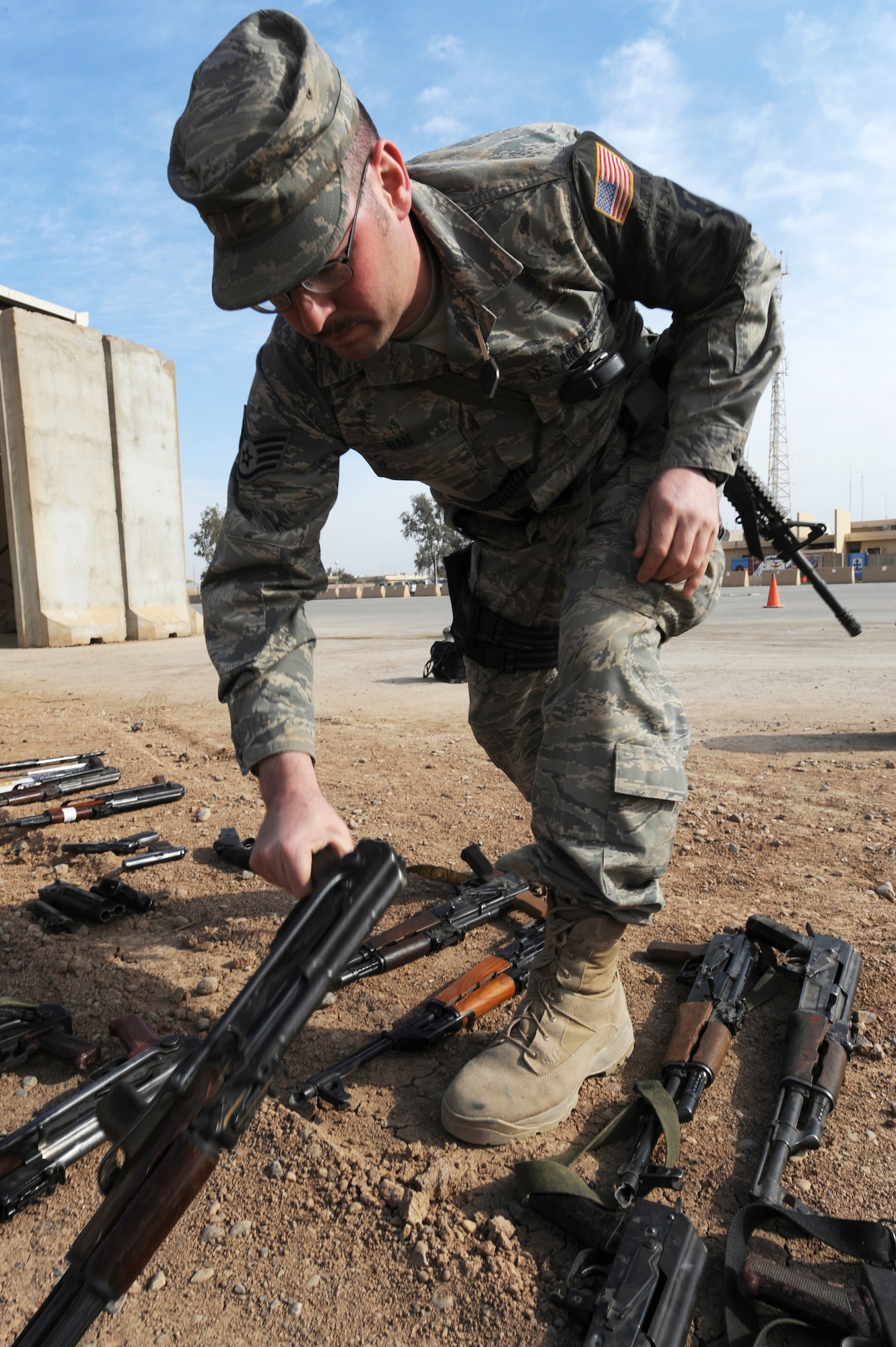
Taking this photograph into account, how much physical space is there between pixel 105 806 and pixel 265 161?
291 cm

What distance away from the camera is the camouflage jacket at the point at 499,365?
82.1 inches

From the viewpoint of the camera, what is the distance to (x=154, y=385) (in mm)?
12812

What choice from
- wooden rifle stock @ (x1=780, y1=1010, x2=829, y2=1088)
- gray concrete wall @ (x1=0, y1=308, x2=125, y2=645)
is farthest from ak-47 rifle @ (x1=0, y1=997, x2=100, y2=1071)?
gray concrete wall @ (x1=0, y1=308, x2=125, y2=645)

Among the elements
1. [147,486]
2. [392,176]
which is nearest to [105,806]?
[392,176]

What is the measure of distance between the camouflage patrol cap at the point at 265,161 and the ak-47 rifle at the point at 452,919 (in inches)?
64.4

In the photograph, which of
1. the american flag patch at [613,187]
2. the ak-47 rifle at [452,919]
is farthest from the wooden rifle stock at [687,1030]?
the american flag patch at [613,187]

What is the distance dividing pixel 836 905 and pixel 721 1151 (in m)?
1.22

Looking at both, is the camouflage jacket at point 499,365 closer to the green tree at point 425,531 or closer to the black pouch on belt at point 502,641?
the black pouch on belt at point 502,641

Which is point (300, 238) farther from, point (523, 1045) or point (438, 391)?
point (523, 1045)

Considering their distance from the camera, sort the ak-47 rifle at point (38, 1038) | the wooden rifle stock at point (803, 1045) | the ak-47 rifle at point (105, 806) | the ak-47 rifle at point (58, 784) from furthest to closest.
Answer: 1. the ak-47 rifle at point (58, 784)
2. the ak-47 rifle at point (105, 806)
3. the ak-47 rifle at point (38, 1038)
4. the wooden rifle stock at point (803, 1045)

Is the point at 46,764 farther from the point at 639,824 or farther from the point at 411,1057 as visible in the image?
the point at 639,824

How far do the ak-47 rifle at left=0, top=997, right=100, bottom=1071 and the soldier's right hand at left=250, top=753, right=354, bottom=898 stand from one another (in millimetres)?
745

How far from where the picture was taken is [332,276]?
1.76m

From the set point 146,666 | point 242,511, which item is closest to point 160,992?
point 242,511
